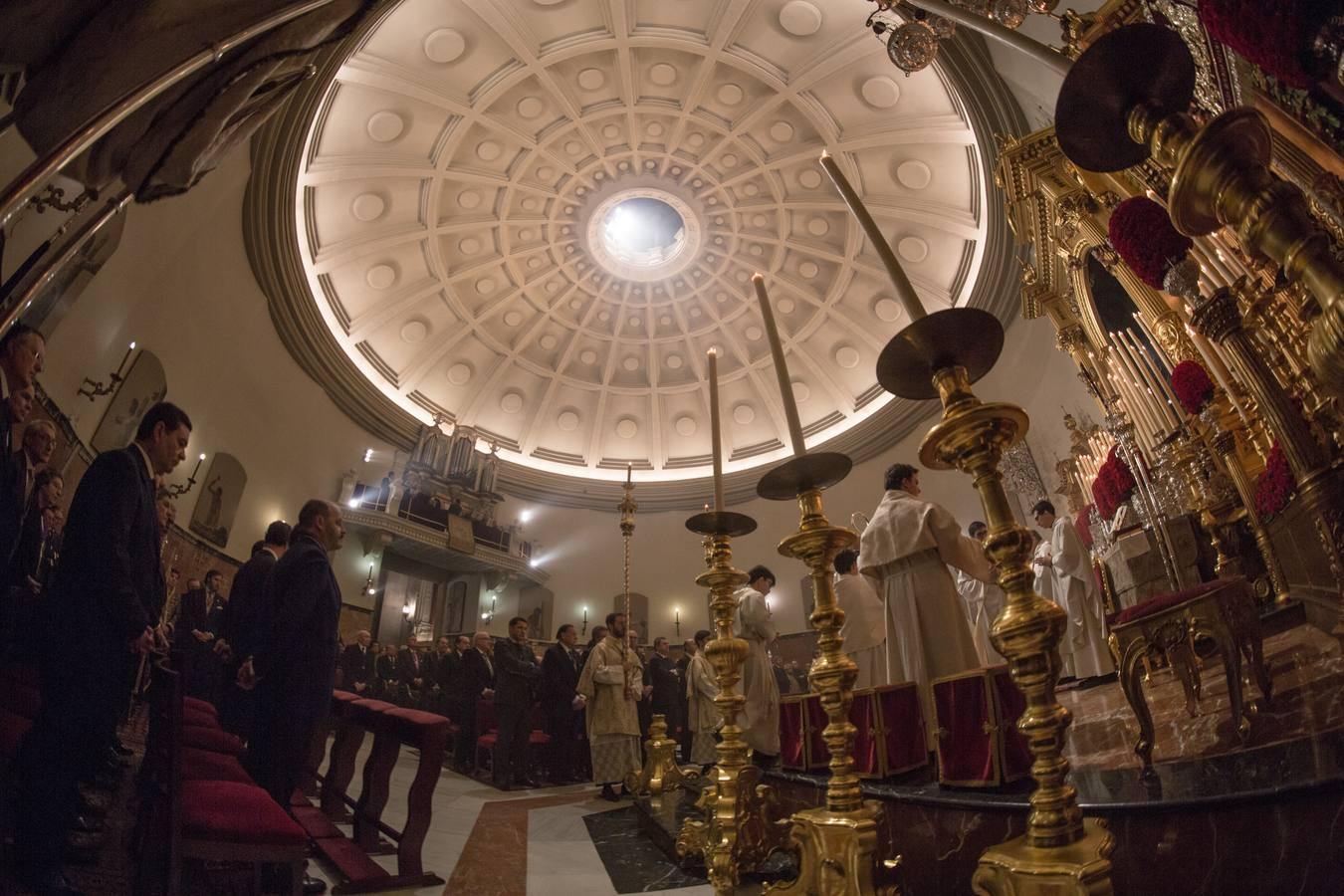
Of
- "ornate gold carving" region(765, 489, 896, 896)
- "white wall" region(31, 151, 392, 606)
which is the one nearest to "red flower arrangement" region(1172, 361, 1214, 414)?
"ornate gold carving" region(765, 489, 896, 896)

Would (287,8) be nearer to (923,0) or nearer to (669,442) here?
(923,0)

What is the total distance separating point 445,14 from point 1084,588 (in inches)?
512

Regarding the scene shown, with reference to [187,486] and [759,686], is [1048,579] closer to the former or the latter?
[759,686]

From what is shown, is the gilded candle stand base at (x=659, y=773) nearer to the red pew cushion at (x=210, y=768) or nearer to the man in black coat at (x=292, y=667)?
the man in black coat at (x=292, y=667)

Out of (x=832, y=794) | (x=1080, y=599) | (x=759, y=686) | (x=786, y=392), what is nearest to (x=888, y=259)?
(x=786, y=392)

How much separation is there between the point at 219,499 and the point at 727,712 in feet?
25.7

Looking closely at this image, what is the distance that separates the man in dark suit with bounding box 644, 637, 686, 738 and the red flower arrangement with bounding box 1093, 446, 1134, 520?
6.01 meters

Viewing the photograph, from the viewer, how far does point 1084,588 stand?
5523 mm

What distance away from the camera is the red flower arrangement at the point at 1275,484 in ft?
11.9

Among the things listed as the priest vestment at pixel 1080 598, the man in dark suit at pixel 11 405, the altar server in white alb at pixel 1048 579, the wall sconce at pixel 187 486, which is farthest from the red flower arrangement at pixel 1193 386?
the wall sconce at pixel 187 486

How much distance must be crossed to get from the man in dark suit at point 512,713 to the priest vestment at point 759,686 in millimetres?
2800

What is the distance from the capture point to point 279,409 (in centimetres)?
1048

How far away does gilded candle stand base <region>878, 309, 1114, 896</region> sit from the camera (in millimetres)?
929

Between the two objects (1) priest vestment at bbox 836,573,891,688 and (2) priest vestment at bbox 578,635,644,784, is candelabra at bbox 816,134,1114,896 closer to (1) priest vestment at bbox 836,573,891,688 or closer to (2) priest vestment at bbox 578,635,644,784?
(1) priest vestment at bbox 836,573,891,688
